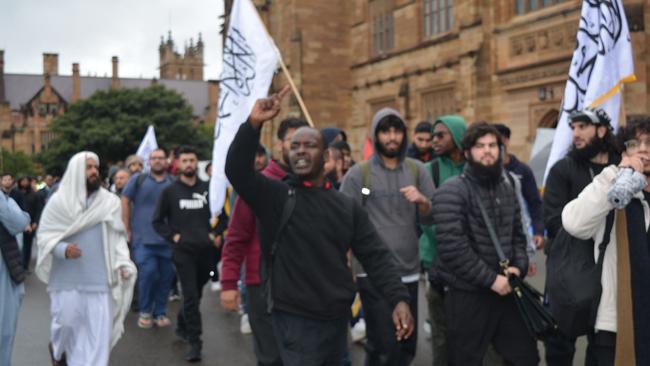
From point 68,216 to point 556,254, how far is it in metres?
3.99

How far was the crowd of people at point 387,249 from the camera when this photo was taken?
4.04 meters

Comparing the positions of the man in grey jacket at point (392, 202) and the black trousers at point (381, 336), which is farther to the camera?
the man in grey jacket at point (392, 202)

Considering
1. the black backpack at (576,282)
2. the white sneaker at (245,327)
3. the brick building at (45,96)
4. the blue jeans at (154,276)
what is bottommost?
the white sneaker at (245,327)

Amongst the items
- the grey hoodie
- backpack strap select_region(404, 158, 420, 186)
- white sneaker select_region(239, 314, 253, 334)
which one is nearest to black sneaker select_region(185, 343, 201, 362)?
white sneaker select_region(239, 314, 253, 334)

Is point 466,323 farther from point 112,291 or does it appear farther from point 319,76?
point 319,76

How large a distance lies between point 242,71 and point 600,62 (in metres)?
3.88

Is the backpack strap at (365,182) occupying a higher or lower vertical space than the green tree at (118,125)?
lower

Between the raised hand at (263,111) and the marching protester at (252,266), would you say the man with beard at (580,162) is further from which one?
the raised hand at (263,111)

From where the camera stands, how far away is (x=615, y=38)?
283 inches

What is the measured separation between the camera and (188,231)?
26.6 feet

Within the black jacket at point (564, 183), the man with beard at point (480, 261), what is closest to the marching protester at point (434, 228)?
the man with beard at point (480, 261)

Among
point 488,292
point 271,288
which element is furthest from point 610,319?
point 271,288

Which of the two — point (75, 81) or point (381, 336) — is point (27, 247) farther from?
point (75, 81)

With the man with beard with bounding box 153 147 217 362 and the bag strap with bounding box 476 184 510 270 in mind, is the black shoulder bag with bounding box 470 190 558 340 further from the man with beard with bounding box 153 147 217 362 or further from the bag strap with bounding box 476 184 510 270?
the man with beard with bounding box 153 147 217 362
